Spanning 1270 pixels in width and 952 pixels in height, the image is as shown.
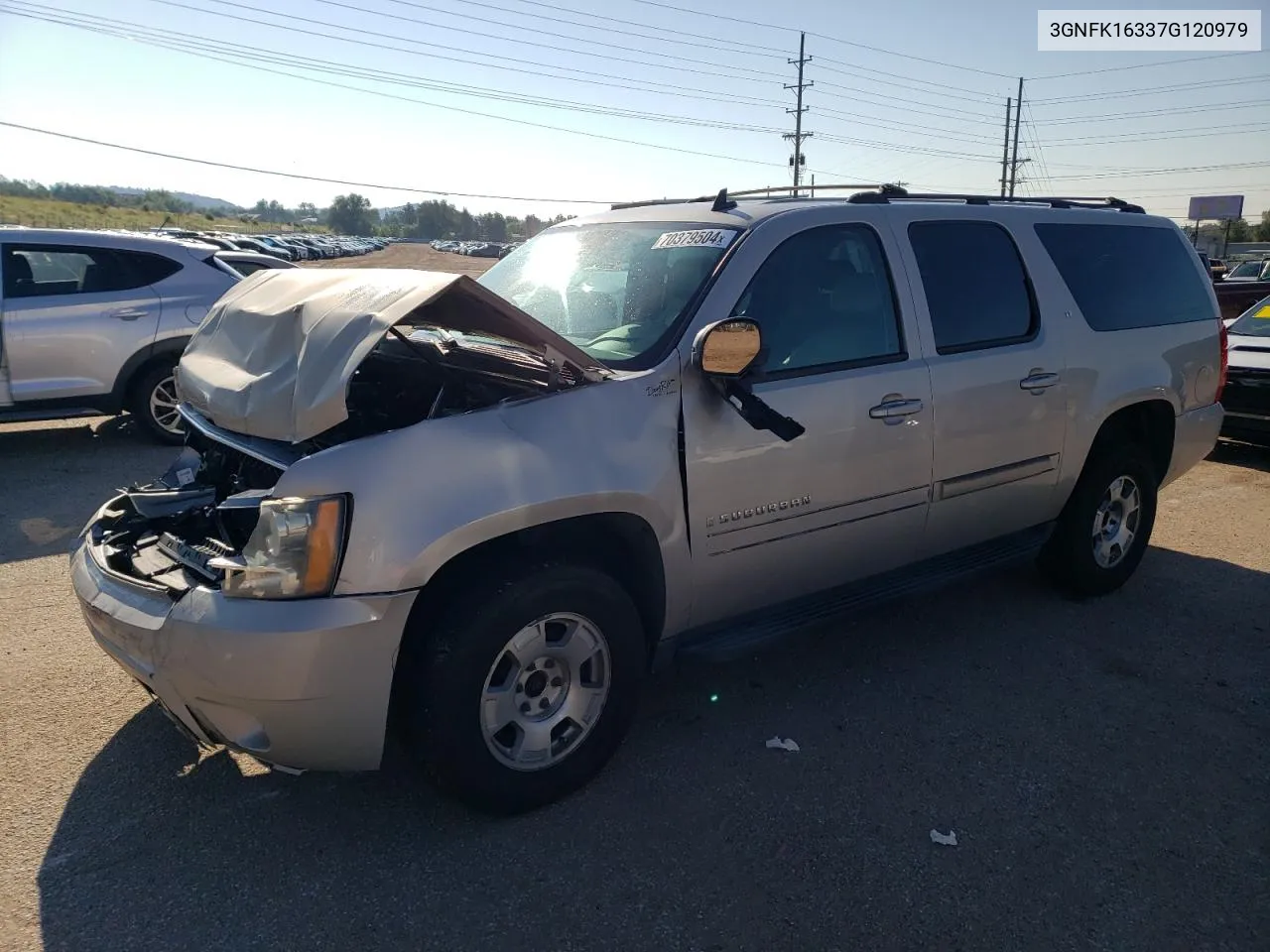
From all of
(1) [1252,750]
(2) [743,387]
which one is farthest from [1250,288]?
(2) [743,387]

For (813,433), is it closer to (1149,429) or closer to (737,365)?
(737,365)

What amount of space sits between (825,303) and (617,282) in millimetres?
832

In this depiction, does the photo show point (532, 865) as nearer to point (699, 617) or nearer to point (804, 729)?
point (699, 617)

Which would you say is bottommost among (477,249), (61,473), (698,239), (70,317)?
(61,473)

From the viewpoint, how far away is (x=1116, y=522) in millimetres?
4973

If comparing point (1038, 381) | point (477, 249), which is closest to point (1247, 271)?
point (1038, 381)

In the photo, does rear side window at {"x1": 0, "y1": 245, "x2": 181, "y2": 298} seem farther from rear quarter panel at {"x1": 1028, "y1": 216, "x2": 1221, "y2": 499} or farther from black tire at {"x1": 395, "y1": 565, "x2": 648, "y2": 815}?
rear quarter panel at {"x1": 1028, "y1": 216, "x2": 1221, "y2": 499}

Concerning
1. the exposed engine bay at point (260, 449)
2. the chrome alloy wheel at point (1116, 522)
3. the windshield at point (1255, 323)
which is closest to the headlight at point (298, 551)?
the exposed engine bay at point (260, 449)

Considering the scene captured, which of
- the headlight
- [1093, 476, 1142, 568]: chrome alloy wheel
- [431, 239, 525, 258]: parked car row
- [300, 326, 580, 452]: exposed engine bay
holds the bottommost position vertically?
[1093, 476, 1142, 568]: chrome alloy wheel

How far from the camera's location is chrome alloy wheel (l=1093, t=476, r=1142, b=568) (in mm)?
4863

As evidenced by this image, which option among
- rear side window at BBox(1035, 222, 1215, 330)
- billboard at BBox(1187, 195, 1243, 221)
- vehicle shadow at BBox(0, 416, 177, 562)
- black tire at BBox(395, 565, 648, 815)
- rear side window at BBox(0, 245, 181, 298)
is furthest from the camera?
billboard at BBox(1187, 195, 1243, 221)

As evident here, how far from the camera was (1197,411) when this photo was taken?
5.19 metres

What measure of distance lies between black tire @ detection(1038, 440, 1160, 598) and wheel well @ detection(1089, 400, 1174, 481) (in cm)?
8

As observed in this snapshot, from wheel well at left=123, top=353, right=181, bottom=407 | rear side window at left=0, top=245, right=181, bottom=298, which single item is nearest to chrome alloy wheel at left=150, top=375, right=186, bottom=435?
wheel well at left=123, top=353, right=181, bottom=407
